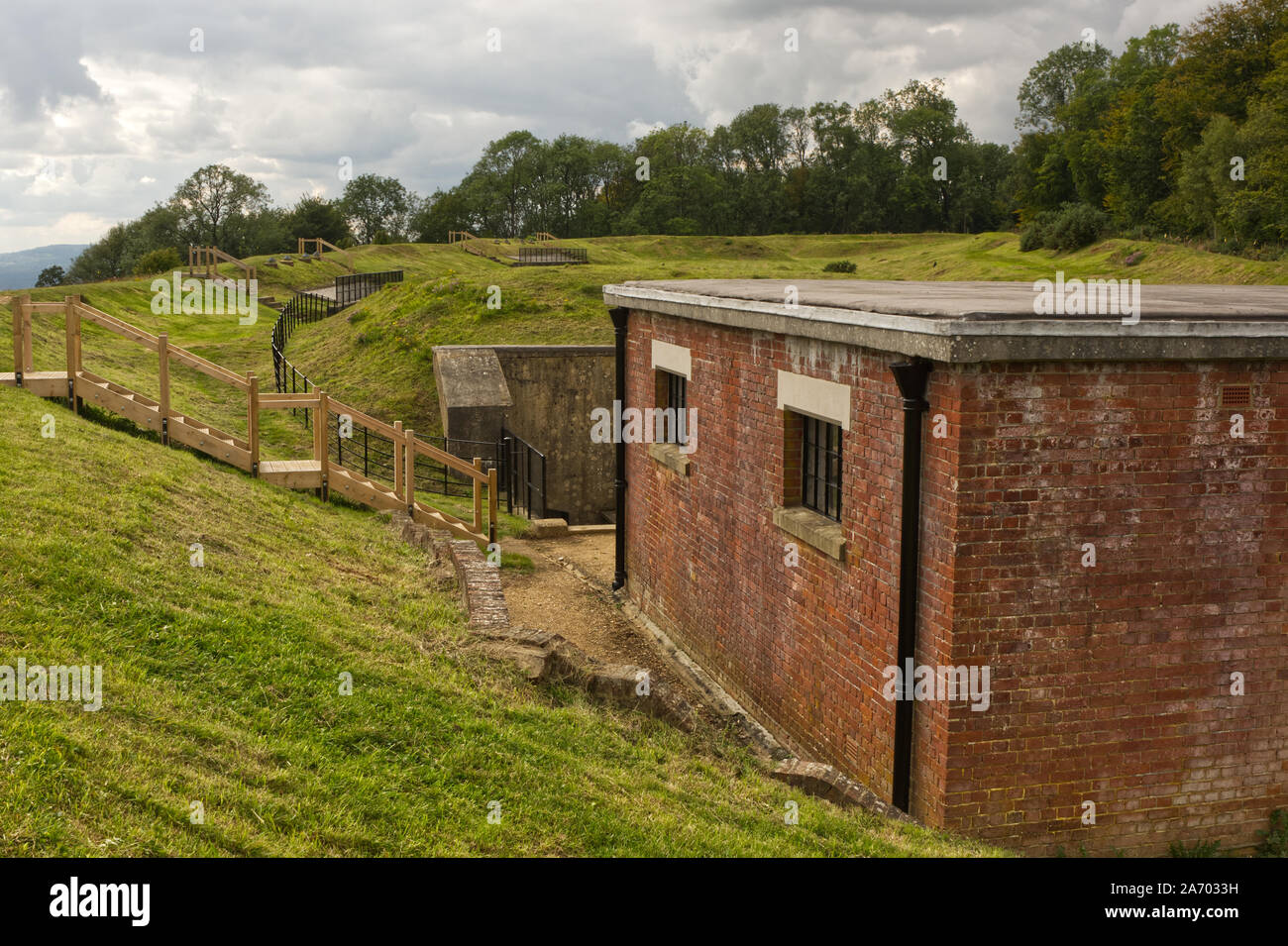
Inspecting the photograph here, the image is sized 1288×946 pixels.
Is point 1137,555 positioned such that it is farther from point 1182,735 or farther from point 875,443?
point 875,443

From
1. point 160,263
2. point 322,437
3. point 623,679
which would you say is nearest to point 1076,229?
point 160,263

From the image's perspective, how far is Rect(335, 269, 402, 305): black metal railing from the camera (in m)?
36.2

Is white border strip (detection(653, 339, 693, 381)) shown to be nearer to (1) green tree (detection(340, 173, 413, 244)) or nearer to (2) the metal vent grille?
(2) the metal vent grille

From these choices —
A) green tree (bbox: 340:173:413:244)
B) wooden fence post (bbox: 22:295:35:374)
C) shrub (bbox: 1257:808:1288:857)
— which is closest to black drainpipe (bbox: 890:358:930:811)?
shrub (bbox: 1257:808:1288:857)

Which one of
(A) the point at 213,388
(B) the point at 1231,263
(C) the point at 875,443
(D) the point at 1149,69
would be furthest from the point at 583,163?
(C) the point at 875,443

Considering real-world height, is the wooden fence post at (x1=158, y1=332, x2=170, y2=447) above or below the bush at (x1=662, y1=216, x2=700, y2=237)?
below

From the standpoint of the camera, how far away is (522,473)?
21797 mm

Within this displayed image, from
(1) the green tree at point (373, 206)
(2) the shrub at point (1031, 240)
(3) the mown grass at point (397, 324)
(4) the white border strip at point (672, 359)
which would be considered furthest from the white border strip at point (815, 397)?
(1) the green tree at point (373, 206)

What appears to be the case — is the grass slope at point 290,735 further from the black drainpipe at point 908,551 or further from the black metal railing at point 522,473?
the black metal railing at point 522,473

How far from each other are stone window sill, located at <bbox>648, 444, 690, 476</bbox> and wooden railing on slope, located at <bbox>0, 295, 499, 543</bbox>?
362cm

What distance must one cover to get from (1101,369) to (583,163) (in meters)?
87.2

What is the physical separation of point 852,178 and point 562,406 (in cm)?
7127

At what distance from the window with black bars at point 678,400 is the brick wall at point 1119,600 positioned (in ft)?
18.3

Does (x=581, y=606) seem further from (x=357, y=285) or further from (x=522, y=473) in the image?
(x=357, y=285)
